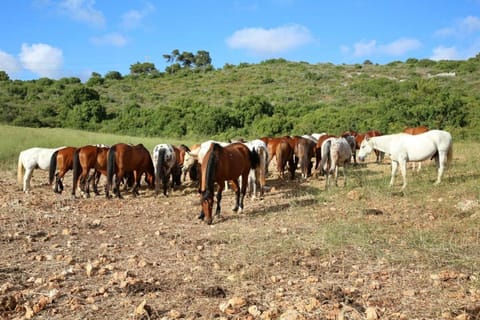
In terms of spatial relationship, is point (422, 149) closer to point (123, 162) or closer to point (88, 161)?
point (123, 162)

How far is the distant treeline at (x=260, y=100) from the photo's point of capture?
29.4 m

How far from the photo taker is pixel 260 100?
3941 cm

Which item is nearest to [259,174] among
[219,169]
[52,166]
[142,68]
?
[219,169]

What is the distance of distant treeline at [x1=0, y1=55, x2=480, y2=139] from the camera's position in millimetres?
29411

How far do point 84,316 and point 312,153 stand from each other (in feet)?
40.3

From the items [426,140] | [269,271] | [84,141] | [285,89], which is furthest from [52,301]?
[285,89]

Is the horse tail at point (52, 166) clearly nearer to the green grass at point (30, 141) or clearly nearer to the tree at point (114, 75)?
the green grass at point (30, 141)

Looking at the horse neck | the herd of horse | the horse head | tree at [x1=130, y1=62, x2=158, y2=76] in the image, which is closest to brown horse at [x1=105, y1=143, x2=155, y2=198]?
the herd of horse

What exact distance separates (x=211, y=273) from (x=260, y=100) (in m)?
34.8

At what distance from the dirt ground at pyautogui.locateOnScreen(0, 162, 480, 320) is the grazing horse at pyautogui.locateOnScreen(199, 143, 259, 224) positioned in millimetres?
479

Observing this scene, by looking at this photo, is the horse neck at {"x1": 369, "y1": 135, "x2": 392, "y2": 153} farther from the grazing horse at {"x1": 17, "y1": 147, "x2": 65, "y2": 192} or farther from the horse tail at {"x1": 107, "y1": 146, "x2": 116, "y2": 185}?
the grazing horse at {"x1": 17, "y1": 147, "x2": 65, "y2": 192}

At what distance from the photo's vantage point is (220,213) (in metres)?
9.42

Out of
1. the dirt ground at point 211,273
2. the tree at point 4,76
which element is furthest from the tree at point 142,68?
the dirt ground at point 211,273

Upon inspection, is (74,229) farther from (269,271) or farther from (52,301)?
(269,271)
